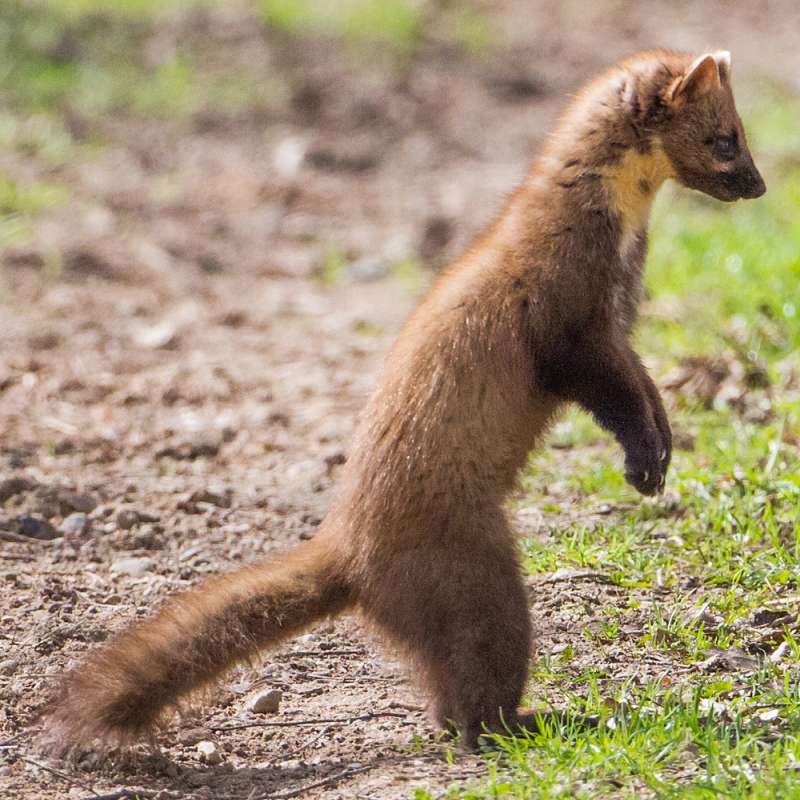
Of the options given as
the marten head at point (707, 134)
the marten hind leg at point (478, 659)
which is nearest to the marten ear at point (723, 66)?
the marten head at point (707, 134)

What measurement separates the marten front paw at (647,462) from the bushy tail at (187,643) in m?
0.99

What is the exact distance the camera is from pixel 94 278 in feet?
27.3

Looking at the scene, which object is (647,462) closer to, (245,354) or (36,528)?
(36,528)

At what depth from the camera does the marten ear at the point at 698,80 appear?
4723mm

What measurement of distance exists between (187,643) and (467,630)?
0.75 meters

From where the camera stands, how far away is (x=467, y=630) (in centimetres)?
397

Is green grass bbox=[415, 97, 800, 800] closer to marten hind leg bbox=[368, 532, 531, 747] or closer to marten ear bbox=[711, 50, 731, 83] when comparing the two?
marten hind leg bbox=[368, 532, 531, 747]

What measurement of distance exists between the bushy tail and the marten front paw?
3.24 feet

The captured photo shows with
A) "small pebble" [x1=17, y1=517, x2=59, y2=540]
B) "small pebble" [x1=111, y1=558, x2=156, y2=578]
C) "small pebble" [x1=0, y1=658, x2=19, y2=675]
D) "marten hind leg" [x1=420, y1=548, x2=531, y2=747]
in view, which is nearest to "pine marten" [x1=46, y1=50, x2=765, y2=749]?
"marten hind leg" [x1=420, y1=548, x2=531, y2=747]

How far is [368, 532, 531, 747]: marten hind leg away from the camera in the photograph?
12.9 ft

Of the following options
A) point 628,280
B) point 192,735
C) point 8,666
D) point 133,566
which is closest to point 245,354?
point 133,566

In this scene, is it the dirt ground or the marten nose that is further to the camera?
the marten nose

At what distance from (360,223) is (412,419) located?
17.5 feet

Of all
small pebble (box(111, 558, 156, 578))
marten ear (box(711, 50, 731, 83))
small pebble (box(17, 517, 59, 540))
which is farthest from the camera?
small pebble (box(17, 517, 59, 540))
